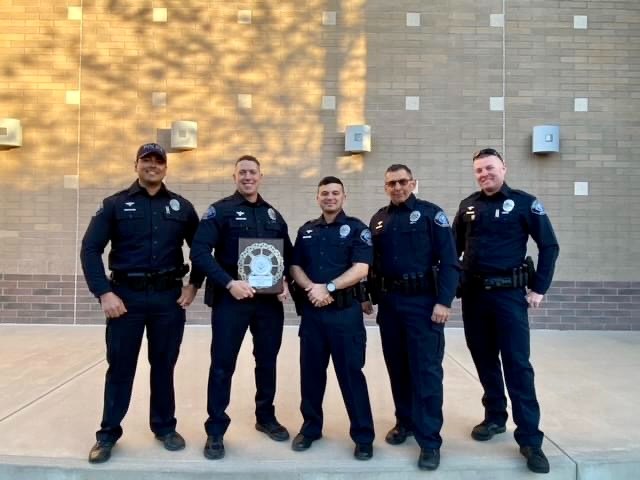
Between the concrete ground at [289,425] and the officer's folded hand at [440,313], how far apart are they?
0.87 meters

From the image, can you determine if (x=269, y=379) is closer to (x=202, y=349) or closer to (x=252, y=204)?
(x=252, y=204)

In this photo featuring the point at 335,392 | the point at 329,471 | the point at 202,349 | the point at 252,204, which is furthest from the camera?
the point at 202,349

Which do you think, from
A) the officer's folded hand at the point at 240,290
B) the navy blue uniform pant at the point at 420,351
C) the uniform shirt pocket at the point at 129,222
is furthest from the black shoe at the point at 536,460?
the uniform shirt pocket at the point at 129,222

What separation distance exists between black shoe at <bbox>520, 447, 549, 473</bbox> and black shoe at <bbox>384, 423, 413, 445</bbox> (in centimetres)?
74

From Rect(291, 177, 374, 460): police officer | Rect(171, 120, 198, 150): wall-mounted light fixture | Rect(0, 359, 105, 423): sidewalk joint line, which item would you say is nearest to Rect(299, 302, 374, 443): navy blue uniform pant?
Rect(291, 177, 374, 460): police officer

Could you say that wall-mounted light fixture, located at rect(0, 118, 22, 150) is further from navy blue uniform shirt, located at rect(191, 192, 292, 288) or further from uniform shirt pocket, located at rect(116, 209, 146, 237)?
navy blue uniform shirt, located at rect(191, 192, 292, 288)

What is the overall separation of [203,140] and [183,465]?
16.8ft

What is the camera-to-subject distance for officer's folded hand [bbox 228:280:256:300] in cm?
324

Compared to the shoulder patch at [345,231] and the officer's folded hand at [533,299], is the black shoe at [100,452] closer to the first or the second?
the shoulder patch at [345,231]

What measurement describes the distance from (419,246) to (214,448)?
1.80 m

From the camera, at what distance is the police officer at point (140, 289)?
3.27m

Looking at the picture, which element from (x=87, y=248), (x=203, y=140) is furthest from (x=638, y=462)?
(x=203, y=140)

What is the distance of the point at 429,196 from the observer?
7.43 m

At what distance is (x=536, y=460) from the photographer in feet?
10.3
